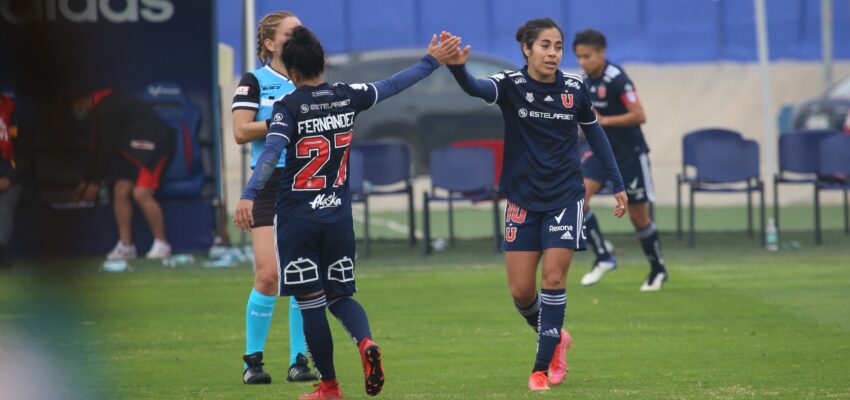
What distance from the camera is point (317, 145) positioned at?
621cm

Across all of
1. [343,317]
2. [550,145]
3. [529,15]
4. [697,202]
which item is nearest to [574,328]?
[550,145]

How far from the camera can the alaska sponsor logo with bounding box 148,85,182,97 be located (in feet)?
51.8

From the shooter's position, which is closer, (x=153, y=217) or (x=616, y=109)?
(x=616, y=109)

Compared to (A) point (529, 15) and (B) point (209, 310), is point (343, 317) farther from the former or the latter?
(A) point (529, 15)

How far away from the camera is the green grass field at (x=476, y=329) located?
669 cm

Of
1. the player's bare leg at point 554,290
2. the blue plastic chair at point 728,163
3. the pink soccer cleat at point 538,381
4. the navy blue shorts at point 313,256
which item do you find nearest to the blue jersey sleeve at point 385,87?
the navy blue shorts at point 313,256

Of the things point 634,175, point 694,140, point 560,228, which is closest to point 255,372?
point 560,228

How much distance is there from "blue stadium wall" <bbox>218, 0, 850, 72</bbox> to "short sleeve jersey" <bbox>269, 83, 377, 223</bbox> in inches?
718

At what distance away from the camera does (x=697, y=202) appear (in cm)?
2197

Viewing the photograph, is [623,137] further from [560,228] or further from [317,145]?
[317,145]

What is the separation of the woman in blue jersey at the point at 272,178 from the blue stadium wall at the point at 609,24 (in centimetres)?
1740

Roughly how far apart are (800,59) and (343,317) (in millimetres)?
21281

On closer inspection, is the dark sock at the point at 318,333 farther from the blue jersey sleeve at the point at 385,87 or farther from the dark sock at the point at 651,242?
the dark sock at the point at 651,242

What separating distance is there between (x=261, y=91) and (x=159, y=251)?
8.78 m
